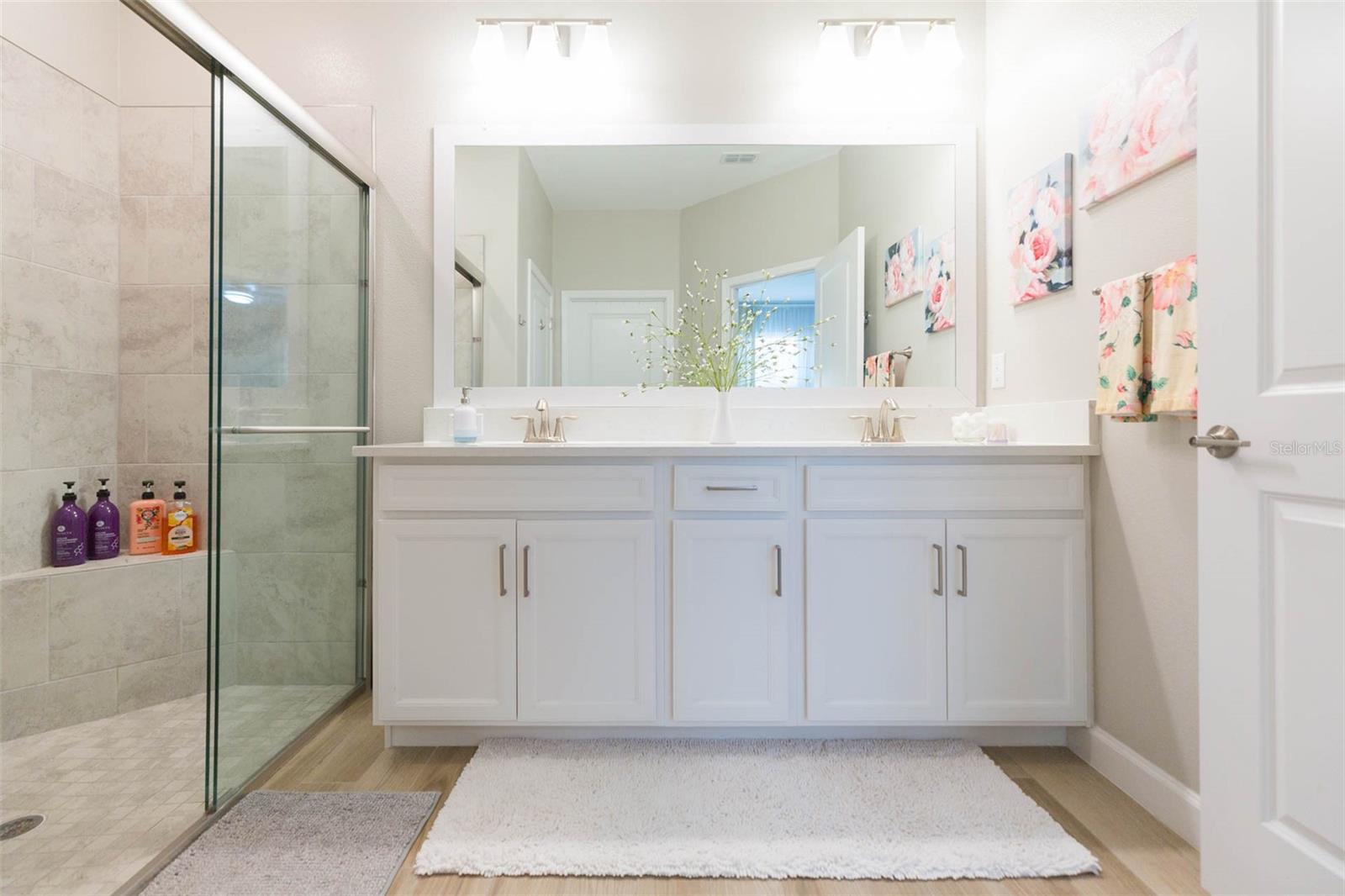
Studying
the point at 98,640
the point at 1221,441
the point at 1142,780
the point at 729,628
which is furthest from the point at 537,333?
the point at 1142,780

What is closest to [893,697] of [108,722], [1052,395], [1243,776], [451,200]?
[1243,776]

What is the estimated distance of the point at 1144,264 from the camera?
163cm

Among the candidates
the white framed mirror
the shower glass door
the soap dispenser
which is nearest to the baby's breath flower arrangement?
the white framed mirror

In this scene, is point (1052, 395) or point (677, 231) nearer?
point (1052, 395)

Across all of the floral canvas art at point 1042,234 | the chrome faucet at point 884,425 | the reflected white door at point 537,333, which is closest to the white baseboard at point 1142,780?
the chrome faucet at point 884,425

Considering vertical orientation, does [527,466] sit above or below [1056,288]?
below

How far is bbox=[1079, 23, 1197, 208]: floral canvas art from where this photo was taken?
148 centimetres

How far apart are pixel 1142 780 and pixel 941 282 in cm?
159

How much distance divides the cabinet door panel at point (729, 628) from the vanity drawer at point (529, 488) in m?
0.19

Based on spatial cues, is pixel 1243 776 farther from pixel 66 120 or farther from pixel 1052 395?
pixel 66 120

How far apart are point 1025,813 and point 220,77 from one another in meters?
2.56

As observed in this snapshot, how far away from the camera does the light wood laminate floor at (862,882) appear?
137 cm

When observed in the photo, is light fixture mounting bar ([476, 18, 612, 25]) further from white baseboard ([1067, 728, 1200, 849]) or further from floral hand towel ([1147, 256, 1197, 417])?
white baseboard ([1067, 728, 1200, 849])

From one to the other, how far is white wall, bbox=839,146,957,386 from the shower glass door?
1729 mm
